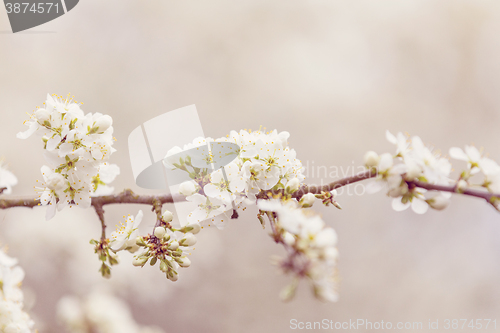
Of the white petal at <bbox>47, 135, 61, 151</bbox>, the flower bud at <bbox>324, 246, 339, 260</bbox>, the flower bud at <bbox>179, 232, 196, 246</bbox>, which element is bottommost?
the flower bud at <bbox>179, 232, 196, 246</bbox>

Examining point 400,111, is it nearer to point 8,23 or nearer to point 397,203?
point 397,203

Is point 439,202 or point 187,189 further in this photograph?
point 187,189

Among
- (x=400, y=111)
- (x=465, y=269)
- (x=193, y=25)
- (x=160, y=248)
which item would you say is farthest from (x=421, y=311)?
(x=193, y=25)

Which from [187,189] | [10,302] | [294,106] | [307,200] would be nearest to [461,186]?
[307,200]

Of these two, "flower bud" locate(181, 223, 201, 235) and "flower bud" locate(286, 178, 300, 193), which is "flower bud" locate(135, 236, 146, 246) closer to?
"flower bud" locate(181, 223, 201, 235)

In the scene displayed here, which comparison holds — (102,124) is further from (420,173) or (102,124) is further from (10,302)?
(420,173)

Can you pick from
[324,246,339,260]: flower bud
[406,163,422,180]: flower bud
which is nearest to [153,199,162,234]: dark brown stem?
[324,246,339,260]: flower bud
